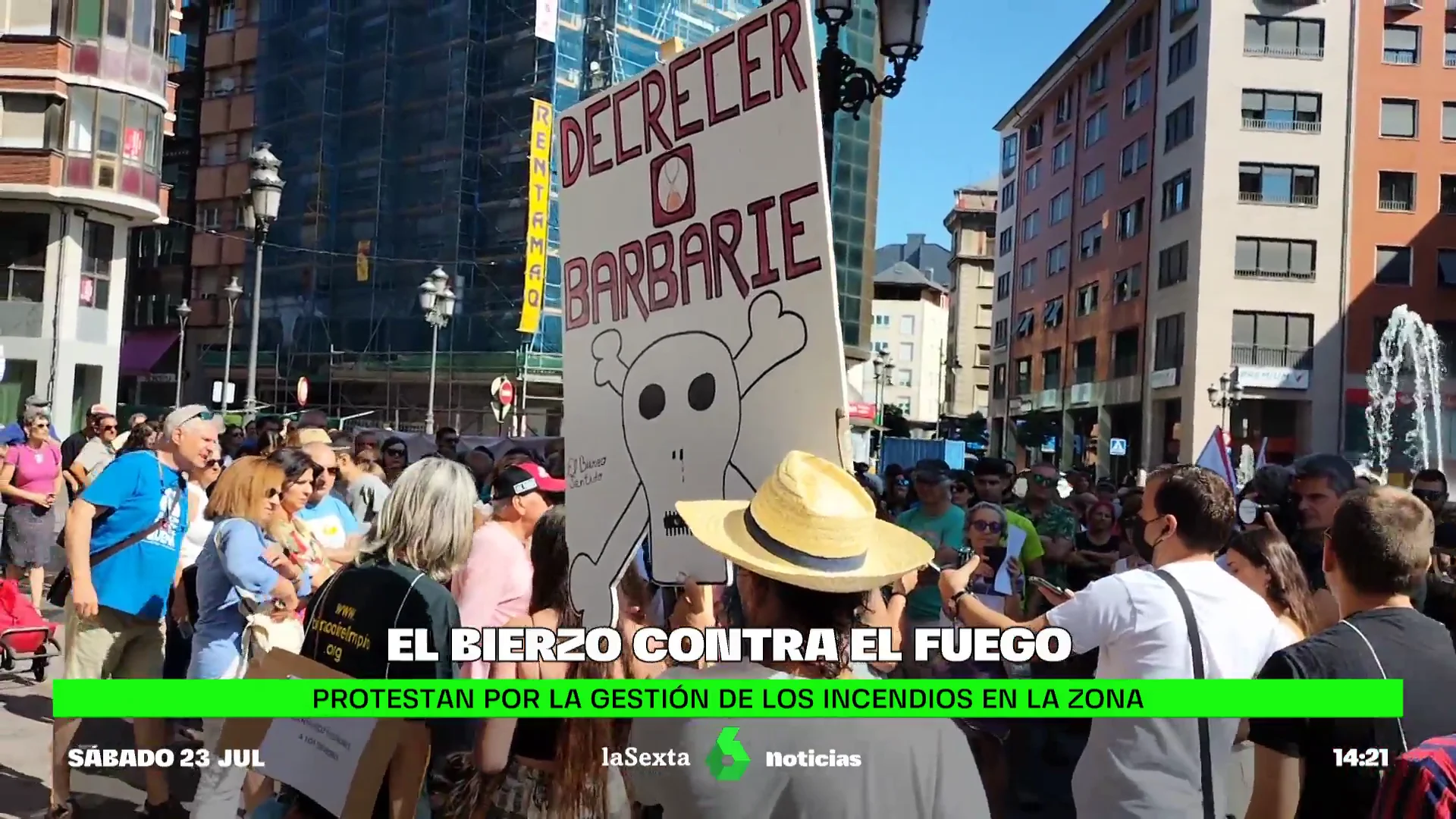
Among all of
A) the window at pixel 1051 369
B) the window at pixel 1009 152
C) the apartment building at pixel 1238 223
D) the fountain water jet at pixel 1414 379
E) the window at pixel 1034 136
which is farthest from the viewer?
the window at pixel 1009 152

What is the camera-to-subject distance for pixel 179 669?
5094 millimetres

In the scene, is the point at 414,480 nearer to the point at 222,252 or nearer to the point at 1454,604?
the point at 1454,604

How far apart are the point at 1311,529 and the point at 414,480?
3305 mm

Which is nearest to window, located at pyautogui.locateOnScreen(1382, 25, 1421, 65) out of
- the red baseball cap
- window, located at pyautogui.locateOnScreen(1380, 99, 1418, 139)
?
window, located at pyautogui.locateOnScreen(1380, 99, 1418, 139)

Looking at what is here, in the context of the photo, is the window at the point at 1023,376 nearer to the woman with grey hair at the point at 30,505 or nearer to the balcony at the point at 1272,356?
the balcony at the point at 1272,356

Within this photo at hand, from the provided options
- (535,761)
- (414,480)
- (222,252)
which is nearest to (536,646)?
(535,761)

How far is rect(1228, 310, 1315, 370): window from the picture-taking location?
1473 inches

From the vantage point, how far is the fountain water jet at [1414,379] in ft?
117

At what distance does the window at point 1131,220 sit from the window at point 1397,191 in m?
7.06

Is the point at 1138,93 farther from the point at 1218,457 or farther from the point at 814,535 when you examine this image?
the point at 814,535

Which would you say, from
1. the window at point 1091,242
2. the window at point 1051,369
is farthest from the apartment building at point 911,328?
the window at point 1091,242

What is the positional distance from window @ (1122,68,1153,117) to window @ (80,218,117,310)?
31.9 meters

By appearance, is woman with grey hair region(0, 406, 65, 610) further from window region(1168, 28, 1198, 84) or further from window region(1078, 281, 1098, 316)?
window region(1078, 281, 1098, 316)

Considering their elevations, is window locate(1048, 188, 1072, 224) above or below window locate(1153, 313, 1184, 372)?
above
